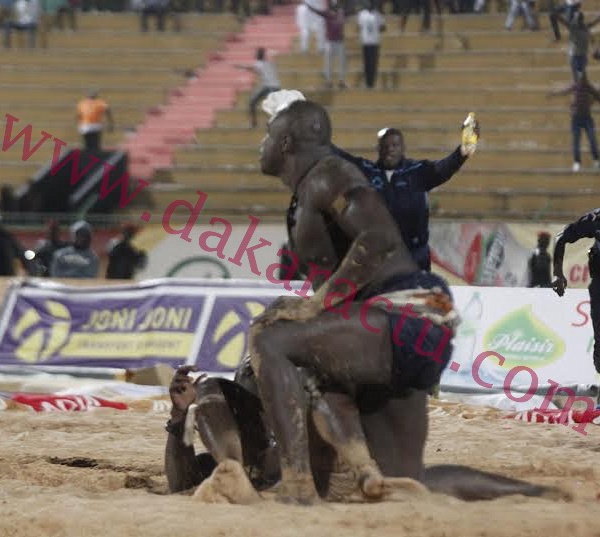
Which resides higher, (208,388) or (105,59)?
(208,388)

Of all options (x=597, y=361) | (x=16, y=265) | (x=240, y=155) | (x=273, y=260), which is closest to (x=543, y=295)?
(x=597, y=361)

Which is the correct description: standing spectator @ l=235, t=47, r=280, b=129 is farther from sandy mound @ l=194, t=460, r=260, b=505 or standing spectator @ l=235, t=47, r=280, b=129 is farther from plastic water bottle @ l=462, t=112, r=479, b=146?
sandy mound @ l=194, t=460, r=260, b=505

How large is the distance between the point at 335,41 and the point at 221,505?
18.9m

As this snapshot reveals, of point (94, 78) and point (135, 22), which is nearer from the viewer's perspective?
point (94, 78)

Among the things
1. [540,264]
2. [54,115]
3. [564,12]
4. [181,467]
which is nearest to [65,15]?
[54,115]

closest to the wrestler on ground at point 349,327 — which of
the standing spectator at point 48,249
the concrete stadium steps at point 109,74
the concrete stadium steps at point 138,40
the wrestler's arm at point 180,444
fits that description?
the wrestler's arm at point 180,444

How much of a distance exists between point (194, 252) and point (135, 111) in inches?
291

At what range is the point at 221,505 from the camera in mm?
5969

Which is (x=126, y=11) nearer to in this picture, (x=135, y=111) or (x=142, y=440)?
(x=135, y=111)

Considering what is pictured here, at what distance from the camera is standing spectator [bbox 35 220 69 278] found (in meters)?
17.1

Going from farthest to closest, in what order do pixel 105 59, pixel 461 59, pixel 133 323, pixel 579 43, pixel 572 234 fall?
pixel 105 59, pixel 461 59, pixel 579 43, pixel 133 323, pixel 572 234

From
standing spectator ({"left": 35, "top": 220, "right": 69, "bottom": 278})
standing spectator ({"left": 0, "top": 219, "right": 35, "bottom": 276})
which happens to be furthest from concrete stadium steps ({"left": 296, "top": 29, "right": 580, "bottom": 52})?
standing spectator ({"left": 0, "top": 219, "right": 35, "bottom": 276})

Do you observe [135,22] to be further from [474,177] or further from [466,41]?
[474,177]

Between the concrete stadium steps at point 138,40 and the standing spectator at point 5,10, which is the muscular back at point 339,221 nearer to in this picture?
the concrete stadium steps at point 138,40
